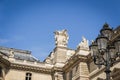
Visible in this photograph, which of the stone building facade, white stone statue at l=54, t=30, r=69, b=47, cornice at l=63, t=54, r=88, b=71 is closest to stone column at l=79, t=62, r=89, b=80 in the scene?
the stone building facade

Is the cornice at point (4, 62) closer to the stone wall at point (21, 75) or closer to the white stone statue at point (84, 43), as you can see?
the stone wall at point (21, 75)

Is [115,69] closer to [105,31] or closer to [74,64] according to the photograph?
[74,64]

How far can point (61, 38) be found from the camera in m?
43.2

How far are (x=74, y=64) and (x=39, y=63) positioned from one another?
789 centimetres

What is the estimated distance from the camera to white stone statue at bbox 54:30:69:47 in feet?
141

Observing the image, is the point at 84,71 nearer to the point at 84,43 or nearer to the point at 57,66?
the point at 84,43

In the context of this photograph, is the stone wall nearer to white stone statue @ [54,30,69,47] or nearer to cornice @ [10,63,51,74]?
cornice @ [10,63,51,74]

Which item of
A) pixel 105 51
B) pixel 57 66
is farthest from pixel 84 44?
pixel 105 51

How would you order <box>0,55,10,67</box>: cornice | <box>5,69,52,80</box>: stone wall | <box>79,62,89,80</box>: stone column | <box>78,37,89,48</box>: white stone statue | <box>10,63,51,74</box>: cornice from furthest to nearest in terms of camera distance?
<box>10,63,51,74</box>: cornice < <box>5,69,52,80</box>: stone wall < <box>0,55,10,67</box>: cornice < <box>78,37,89,48</box>: white stone statue < <box>79,62,89,80</box>: stone column

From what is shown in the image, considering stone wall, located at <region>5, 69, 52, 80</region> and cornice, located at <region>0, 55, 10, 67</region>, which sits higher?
cornice, located at <region>0, 55, 10, 67</region>

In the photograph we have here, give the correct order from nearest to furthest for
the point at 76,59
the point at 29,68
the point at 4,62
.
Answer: the point at 76,59 → the point at 4,62 → the point at 29,68

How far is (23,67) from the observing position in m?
40.7

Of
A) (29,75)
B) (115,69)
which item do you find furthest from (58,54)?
(115,69)

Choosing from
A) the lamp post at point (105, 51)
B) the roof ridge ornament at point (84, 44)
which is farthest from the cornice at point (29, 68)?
the lamp post at point (105, 51)
